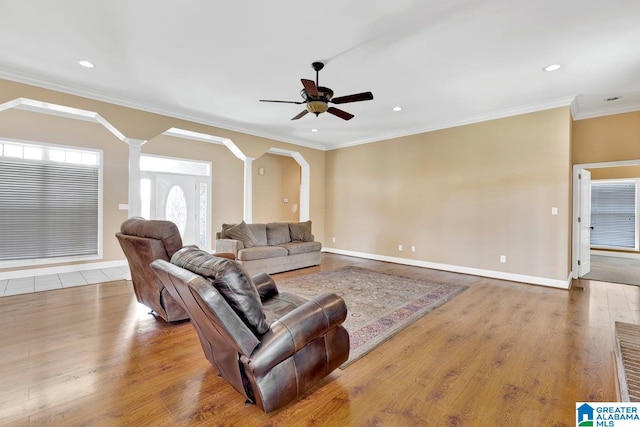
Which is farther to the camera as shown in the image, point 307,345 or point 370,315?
point 370,315

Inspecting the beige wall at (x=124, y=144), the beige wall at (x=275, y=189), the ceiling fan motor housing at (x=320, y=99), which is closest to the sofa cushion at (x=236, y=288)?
the ceiling fan motor housing at (x=320, y=99)

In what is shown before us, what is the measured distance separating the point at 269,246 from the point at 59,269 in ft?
12.4

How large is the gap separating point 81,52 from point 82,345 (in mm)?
3033

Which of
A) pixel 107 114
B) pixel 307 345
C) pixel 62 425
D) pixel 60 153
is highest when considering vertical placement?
pixel 107 114

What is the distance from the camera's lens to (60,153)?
5.27 m

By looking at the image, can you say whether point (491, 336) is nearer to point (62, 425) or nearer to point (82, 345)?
point (62, 425)

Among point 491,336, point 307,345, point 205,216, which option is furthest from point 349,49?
point 205,216

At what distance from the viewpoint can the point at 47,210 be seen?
5164mm

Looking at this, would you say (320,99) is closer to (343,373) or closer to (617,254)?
(343,373)

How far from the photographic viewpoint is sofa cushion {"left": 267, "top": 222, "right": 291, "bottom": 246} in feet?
19.0

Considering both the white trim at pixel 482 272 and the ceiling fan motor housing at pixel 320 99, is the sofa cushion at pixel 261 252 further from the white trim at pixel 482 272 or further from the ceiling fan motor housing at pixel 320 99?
the ceiling fan motor housing at pixel 320 99

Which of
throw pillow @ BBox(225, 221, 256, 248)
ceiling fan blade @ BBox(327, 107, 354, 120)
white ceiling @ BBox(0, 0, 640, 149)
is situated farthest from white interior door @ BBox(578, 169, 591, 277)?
throw pillow @ BBox(225, 221, 256, 248)

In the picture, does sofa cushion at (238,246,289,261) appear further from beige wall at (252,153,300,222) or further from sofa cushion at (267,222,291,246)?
beige wall at (252,153,300,222)

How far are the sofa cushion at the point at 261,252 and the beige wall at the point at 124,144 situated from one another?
2.24 metres
